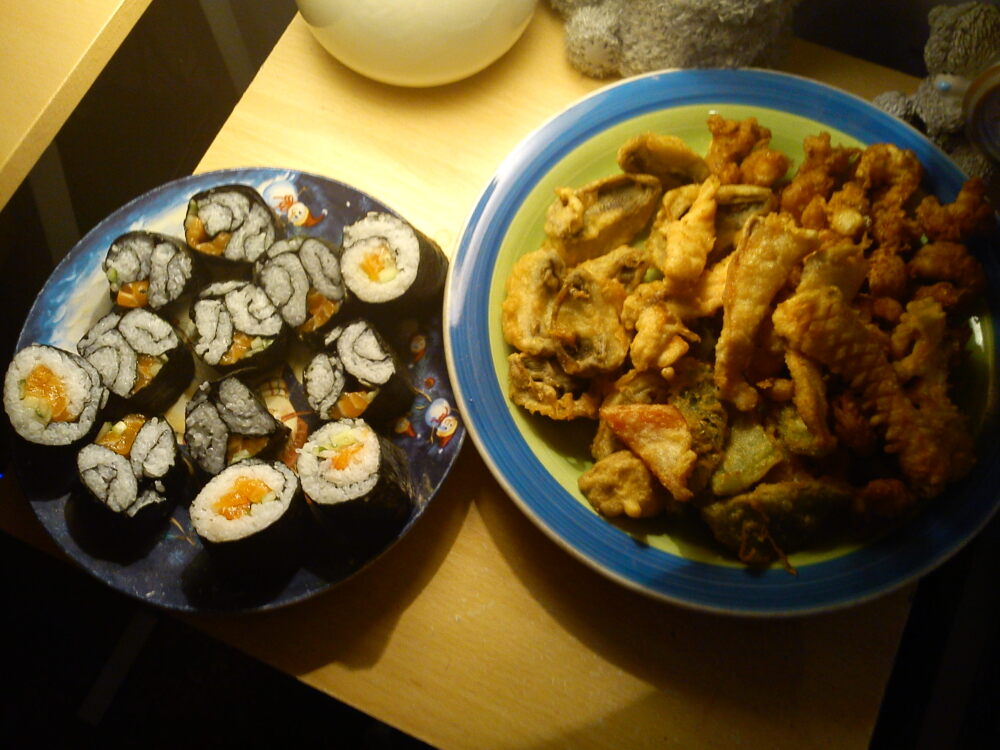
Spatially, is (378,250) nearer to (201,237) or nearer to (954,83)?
(201,237)

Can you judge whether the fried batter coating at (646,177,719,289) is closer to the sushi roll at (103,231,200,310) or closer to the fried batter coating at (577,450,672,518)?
the fried batter coating at (577,450,672,518)

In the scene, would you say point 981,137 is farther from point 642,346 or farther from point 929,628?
point 929,628

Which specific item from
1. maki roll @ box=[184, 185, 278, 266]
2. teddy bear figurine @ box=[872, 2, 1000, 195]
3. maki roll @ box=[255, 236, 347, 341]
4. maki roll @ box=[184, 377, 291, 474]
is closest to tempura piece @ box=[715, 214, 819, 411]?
teddy bear figurine @ box=[872, 2, 1000, 195]

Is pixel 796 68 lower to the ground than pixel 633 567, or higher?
higher

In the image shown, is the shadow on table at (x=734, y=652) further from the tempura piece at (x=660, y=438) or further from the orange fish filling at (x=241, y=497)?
the orange fish filling at (x=241, y=497)

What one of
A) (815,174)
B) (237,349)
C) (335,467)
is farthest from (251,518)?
(815,174)

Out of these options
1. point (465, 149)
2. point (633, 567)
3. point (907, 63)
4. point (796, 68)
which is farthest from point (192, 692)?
point (907, 63)
